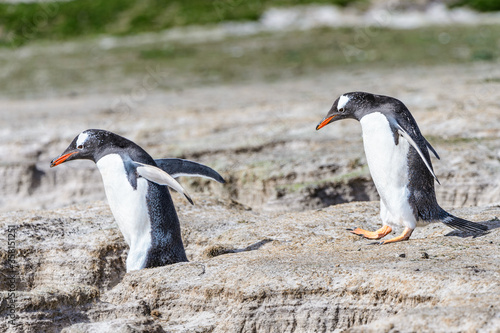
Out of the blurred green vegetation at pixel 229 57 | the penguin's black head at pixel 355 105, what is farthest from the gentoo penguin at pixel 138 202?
the blurred green vegetation at pixel 229 57

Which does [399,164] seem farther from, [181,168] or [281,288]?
[181,168]

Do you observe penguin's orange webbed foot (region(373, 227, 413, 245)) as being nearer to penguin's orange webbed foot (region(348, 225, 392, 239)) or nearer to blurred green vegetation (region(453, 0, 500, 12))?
penguin's orange webbed foot (region(348, 225, 392, 239))

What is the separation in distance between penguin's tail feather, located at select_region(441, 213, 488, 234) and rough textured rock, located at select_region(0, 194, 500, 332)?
0.26 feet

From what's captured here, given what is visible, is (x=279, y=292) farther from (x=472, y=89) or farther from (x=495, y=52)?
(x=495, y=52)

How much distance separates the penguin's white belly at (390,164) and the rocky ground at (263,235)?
0.25 meters

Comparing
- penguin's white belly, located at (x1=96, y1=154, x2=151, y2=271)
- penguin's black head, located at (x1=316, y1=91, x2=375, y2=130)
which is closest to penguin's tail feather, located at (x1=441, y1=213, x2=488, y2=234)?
penguin's black head, located at (x1=316, y1=91, x2=375, y2=130)

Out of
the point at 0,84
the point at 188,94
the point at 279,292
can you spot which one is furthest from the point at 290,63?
the point at 279,292

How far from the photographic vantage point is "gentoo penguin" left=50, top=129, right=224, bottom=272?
5230mm

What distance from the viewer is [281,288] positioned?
4.50 metres

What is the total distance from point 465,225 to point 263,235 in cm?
154

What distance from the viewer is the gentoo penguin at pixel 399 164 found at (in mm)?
5227

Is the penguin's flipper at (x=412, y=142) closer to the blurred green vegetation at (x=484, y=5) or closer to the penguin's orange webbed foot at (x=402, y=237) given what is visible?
the penguin's orange webbed foot at (x=402, y=237)

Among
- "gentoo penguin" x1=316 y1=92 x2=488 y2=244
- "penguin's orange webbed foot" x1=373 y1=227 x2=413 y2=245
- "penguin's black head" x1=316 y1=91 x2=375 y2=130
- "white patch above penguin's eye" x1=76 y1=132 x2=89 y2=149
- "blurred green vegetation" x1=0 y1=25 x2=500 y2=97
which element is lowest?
"penguin's orange webbed foot" x1=373 y1=227 x2=413 y2=245

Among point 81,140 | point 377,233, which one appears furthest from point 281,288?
point 81,140
